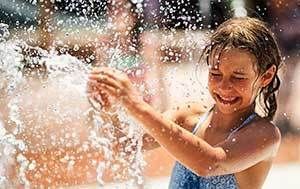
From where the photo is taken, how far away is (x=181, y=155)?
2.18 metres

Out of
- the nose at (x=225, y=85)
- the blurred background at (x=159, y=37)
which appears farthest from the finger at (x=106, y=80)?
the blurred background at (x=159, y=37)

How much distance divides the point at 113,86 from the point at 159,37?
11.3 feet

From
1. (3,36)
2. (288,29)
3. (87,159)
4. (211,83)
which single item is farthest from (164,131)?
(288,29)

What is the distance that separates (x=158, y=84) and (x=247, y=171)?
2606 mm

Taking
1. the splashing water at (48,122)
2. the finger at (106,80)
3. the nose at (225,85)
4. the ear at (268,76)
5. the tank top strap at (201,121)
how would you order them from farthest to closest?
the splashing water at (48,122), the tank top strap at (201,121), the ear at (268,76), the nose at (225,85), the finger at (106,80)

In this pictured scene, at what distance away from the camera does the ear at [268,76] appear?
95.3 inches

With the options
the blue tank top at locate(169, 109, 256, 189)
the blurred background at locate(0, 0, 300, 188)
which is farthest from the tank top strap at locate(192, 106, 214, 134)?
the blurred background at locate(0, 0, 300, 188)

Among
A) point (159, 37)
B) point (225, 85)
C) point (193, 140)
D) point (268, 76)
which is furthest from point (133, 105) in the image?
point (159, 37)

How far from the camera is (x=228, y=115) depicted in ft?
8.07

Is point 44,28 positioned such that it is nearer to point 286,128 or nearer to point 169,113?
point 286,128

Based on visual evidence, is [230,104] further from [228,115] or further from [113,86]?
[113,86]

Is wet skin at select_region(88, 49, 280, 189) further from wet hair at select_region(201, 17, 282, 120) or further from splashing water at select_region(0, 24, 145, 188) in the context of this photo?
splashing water at select_region(0, 24, 145, 188)

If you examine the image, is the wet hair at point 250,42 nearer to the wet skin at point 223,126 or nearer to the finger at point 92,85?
the wet skin at point 223,126

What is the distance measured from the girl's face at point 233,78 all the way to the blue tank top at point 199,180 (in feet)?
0.31
